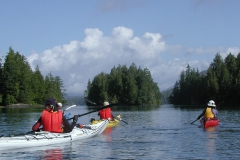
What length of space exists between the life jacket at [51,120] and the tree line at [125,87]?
121m

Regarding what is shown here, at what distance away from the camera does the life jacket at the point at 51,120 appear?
1952cm

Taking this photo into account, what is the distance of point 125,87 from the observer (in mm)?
145375

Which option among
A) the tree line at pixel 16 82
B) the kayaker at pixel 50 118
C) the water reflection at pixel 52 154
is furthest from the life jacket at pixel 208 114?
the tree line at pixel 16 82

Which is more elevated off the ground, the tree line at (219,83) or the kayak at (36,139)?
the tree line at (219,83)

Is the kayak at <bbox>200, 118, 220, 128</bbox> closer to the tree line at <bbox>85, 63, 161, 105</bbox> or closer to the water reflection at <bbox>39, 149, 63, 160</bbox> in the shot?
the water reflection at <bbox>39, 149, 63, 160</bbox>

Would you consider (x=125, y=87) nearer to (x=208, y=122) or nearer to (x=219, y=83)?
(x=219, y=83)

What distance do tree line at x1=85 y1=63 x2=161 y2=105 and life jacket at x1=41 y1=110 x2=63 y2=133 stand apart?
120791mm

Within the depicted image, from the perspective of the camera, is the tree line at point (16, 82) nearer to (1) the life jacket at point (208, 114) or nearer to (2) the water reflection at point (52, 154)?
(1) the life jacket at point (208, 114)

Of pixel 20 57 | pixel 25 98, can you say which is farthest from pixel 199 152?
pixel 20 57

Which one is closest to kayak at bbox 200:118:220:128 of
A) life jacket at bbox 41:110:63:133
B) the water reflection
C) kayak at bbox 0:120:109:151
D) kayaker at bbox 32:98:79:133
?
kayak at bbox 0:120:109:151

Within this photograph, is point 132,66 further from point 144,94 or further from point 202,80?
point 202,80

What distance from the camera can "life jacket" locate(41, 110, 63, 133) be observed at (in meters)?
19.5

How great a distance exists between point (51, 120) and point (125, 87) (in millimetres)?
125616

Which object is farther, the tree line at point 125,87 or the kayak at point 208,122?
the tree line at point 125,87
